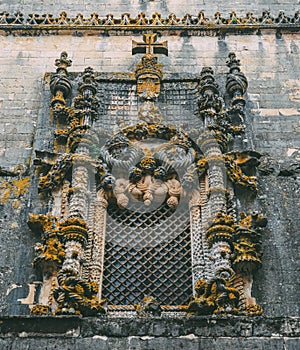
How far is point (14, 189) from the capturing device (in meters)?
12.6

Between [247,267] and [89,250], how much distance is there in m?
2.46

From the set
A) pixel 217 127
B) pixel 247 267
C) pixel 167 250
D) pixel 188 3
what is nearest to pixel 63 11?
pixel 188 3

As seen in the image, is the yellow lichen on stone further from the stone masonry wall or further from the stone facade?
the stone masonry wall

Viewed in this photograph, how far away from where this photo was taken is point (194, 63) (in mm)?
15242

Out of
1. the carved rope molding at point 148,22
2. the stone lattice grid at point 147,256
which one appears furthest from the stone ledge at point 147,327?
the carved rope molding at point 148,22

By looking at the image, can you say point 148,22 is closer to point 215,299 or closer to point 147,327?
point 215,299

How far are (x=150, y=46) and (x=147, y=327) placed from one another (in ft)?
24.6

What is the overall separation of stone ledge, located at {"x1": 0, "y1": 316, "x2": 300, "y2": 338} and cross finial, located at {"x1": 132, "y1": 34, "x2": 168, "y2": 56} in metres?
7.27

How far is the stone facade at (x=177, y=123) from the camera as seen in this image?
8.81 metres

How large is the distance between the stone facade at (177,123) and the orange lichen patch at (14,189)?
17 mm

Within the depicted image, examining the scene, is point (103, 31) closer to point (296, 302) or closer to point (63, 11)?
point (63, 11)

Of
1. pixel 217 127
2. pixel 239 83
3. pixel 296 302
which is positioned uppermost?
pixel 239 83

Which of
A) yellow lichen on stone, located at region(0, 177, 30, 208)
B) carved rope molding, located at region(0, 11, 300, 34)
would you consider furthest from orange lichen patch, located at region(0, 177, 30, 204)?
carved rope molding, located at region(0, 11, 300, 34)

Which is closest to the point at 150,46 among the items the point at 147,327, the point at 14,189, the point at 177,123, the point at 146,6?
the point at 177,123
